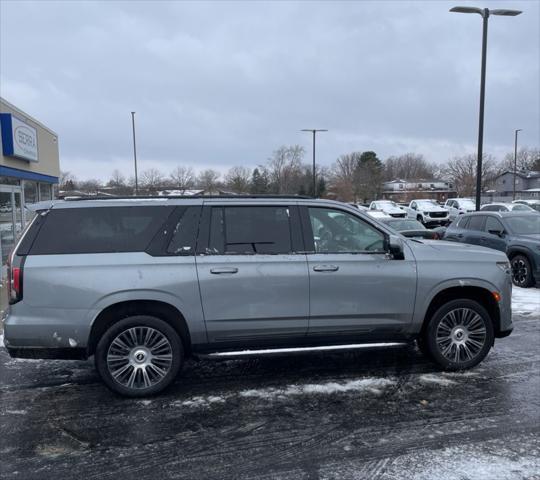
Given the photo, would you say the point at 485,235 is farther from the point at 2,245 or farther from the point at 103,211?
the point at 2,245

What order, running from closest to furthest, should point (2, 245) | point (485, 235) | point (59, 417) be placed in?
point (59, 417), point (485, 235), point (2, 245)

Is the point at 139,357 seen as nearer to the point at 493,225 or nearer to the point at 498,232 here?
the point at 498,232

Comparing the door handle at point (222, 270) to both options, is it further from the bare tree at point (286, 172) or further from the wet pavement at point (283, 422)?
the bare tree at point (286, 172)

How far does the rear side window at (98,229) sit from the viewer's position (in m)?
4.50

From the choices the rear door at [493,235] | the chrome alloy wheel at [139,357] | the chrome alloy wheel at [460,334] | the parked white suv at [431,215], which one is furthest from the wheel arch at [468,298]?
the parked white suv at [431,215]

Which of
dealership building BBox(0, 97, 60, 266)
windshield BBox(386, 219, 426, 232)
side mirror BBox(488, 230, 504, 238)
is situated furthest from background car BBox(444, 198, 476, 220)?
dealership building BBox(0, 97, 60, 266)

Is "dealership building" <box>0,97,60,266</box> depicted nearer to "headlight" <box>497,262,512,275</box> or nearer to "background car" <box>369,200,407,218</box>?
"headlight" <box>497,262,512,275</box>

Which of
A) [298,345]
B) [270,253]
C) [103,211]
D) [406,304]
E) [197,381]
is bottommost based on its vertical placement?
[197,381]

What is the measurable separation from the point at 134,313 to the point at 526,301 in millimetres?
7430

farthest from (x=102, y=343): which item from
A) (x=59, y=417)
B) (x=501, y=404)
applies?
(x=501, y=404)

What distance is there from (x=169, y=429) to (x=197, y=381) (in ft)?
3.67

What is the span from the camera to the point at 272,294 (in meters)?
4.73

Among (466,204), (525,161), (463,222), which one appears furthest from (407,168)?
(463,222)

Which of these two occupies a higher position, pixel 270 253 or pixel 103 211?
pixel 103 211
